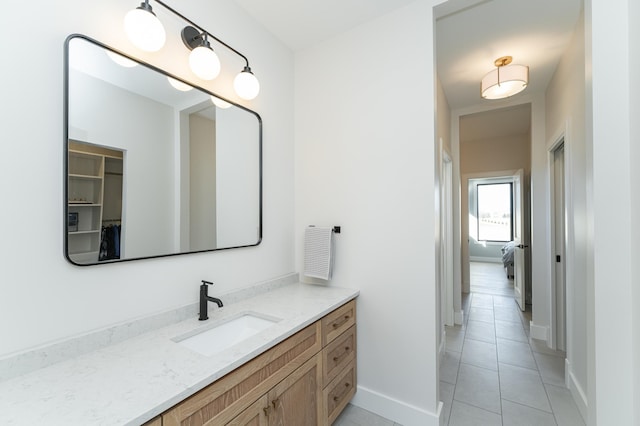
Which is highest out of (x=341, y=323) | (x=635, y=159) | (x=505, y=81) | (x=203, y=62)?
(x=505, y=81)

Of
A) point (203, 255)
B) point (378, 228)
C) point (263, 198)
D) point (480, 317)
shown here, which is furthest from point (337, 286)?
point (480, 317)

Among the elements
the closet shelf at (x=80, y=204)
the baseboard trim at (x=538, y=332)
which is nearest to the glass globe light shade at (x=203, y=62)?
the closet shelf at (x=80, y=204)

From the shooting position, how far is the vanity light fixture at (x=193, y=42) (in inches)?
46.1

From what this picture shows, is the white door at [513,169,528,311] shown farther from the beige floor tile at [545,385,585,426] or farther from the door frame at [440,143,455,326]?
the beige floor tile at [545,385,585,426]

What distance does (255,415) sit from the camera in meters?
1.09

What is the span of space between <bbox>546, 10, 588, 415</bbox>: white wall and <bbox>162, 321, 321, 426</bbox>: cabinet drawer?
1.88 m

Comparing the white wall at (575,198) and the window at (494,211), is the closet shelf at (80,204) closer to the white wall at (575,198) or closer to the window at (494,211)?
the white wall at (575,198)

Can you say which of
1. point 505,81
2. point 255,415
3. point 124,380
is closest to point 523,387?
point 255,415

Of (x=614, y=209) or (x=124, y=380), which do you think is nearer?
(x=124, y=380)

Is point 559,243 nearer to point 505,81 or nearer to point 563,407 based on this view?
point 563,407

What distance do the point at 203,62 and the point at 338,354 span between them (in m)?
1.89

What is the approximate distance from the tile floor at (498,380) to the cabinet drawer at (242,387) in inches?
34.1

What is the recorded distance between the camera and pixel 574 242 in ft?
6.66

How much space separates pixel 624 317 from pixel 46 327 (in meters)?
2.25
